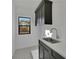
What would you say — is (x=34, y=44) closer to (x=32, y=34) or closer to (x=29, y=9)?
(x=32, y=34)

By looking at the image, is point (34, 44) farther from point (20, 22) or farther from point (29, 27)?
point (20, 22)
